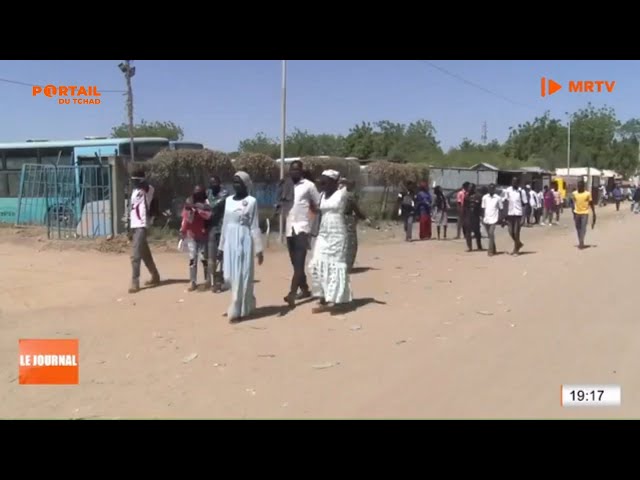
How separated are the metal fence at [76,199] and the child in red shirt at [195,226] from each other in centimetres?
582

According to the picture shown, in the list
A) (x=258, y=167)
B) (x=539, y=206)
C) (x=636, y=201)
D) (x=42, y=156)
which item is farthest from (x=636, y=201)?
(x=42, y=156)

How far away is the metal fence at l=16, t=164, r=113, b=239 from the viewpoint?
46.8ft

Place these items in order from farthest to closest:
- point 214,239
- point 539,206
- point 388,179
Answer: point 388,179
point 539,206
point 214,239

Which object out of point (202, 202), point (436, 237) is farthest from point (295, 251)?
point (436, 237)

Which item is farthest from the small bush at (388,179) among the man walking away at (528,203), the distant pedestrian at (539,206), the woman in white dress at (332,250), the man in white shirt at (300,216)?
the woman in white dress at (332,250)

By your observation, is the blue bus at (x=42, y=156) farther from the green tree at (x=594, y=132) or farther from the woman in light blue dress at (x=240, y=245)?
the green tree at (x=594, y=132)

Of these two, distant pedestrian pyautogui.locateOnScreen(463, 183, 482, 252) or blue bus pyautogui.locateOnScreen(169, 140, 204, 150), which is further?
blue bus pyautogui.locateOnScreen(169, 140, 204, 150)

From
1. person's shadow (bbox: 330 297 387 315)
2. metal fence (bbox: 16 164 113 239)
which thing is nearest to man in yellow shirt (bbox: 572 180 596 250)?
person's shadow (bbox: 330 297 387 315)

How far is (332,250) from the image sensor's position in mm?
7113

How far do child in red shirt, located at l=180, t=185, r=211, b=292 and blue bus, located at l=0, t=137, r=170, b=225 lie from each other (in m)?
8.15

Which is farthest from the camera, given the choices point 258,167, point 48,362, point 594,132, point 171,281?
point 594,132

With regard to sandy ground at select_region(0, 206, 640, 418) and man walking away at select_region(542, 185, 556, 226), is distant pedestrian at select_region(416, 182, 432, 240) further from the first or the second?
man walking away at select_region(542, 185, 556, 226)

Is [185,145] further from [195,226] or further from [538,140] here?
[538,140]

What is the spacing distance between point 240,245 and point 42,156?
42.6 feet
